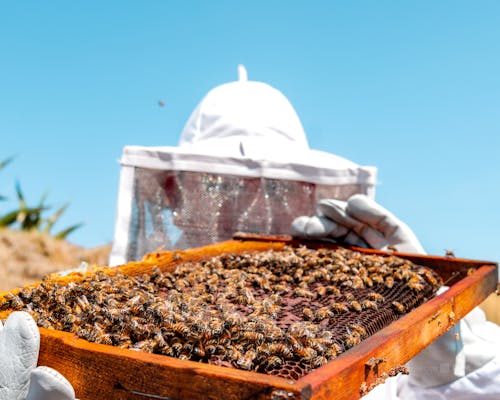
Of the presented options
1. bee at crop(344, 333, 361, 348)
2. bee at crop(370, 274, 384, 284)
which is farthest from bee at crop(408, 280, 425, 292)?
bee at crop(344, 333, 361, 348)

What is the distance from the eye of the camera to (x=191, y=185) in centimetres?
535

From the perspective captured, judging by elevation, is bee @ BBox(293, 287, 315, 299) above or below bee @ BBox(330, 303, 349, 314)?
below

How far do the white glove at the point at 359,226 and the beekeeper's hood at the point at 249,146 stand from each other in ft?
3.36

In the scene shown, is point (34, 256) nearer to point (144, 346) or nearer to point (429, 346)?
point (429, 346)

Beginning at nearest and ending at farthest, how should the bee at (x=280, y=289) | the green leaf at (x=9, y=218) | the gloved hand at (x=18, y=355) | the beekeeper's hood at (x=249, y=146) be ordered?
the gloved hand at (x=18, y=355), the bee at (x=280, y=289), the beekeeper's hood at (x=249, y=146), the green leaf at (x=9, y=218)

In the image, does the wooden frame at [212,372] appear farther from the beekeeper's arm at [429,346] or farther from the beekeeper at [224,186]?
the beekeeper at [224,186]

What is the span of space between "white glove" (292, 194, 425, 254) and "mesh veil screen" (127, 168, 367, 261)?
104 centimetres

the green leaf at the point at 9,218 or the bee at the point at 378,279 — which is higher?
the bee at the point at 378,279

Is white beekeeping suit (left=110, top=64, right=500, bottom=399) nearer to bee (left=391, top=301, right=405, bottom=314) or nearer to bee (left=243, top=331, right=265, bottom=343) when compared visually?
bee (left=391, top=301, right=405, bottom=314)

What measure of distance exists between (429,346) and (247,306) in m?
1.78

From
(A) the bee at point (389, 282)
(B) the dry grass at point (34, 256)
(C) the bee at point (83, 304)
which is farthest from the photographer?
(B) the dry grass at point (34, 256)

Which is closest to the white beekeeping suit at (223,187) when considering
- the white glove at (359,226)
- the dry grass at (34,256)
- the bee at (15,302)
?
the white glove at (359,226)

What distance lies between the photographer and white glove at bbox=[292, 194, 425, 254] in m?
4.14

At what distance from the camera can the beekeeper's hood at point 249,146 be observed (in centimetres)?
524
